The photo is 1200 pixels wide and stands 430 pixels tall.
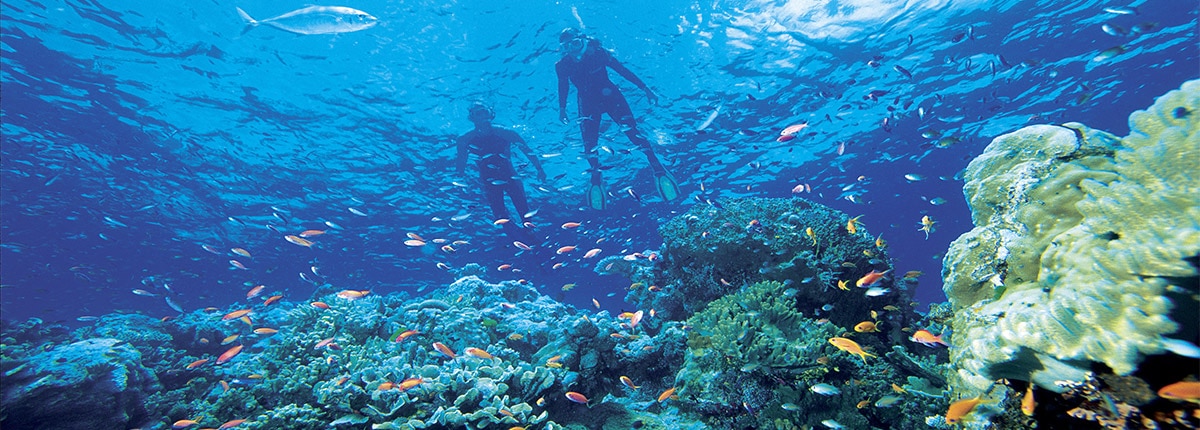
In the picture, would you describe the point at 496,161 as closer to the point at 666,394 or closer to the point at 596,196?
the point at 596,196

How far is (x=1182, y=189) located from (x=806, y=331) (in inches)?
136

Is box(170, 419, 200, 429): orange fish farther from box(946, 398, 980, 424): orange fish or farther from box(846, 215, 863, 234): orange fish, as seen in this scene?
box(846, 215, 863, 234): orange fish

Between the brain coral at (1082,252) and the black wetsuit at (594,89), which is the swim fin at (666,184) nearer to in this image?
the black wetsuit at (594,89)

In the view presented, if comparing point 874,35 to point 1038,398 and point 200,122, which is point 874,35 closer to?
point 1038,398

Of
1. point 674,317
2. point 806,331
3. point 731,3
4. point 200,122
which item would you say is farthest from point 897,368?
point 200,122

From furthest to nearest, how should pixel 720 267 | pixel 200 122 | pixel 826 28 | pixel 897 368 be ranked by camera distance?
pixel 200 122 < pixel 826 28 < pixel 720 267 < pixel 897 368

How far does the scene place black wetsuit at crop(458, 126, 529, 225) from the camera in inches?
631

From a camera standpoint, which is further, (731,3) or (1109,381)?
(731,3)

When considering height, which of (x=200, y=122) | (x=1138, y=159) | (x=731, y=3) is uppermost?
(x=200, y=122)

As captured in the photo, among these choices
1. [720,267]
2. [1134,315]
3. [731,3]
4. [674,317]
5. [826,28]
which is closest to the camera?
[1134,315]

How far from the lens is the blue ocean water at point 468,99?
12.5 m

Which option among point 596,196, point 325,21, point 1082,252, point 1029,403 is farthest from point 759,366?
point 596,196

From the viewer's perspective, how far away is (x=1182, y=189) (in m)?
2.56

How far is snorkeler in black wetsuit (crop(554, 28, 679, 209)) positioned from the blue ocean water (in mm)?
1062
